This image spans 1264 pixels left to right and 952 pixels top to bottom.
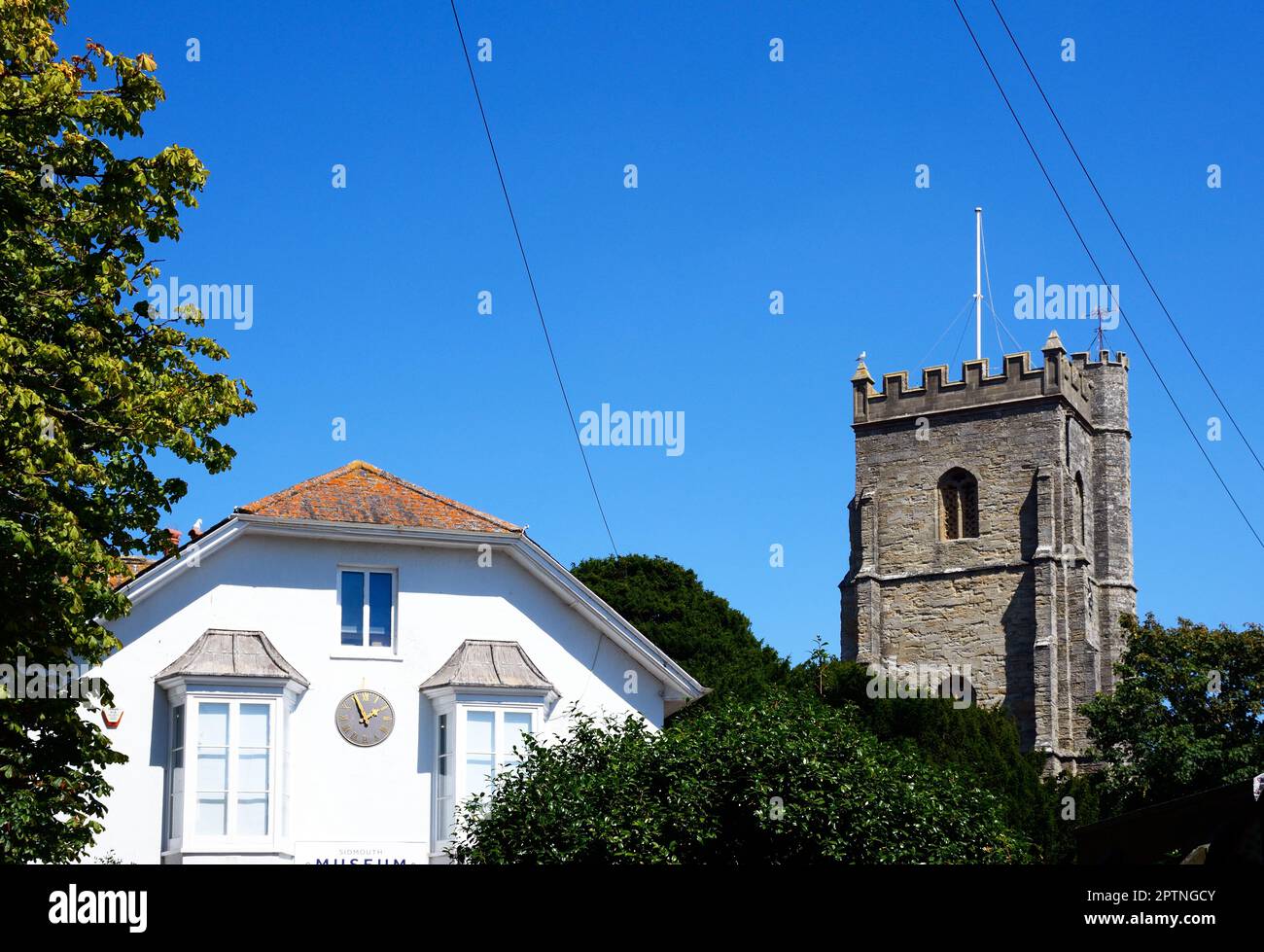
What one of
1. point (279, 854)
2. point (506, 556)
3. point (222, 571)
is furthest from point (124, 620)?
point (506, 556)

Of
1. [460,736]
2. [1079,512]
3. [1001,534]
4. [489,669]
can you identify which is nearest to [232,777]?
[460,736]

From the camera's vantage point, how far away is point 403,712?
106 ft

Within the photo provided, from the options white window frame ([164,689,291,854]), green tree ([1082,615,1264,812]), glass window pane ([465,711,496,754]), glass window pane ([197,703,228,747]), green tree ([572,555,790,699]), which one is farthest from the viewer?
green tree ([572,555,790,699])

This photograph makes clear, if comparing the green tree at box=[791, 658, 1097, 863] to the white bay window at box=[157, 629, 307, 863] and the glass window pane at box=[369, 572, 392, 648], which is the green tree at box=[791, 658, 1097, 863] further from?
the white bay window at box=[157, 629, 307, 863]

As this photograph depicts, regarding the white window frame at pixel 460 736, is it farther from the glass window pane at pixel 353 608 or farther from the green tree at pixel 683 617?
the green tree at pixel 683 617

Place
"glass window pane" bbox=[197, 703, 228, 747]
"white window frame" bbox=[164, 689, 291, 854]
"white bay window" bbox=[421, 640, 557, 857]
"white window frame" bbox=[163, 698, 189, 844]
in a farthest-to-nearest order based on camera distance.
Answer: "white bay window" bbox=[421, 640, 557, 857] < "glass window pane" bbox=[197, 703, 228, 747] < "white window frame" bbox=[163, 698, 189, 844] < "white window frame" bbox=[164, 689, 291, 854]

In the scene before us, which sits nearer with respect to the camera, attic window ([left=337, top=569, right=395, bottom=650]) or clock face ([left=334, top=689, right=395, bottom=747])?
clock face ([left=334, top=689, right=395, bottom=747])

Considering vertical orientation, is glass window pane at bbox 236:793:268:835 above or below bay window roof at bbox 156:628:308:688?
below

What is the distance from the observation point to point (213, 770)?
30234mm

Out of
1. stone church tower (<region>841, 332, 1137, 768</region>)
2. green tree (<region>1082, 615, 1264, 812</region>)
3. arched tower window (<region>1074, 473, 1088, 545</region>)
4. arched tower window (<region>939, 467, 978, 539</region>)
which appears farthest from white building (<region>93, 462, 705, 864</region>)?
arched tower window (<region>1074, 473, 1088, 545</region>)

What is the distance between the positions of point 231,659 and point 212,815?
8.87 ft

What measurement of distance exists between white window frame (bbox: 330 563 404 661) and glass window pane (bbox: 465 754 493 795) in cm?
237

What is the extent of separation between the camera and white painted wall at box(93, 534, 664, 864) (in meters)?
30.4
